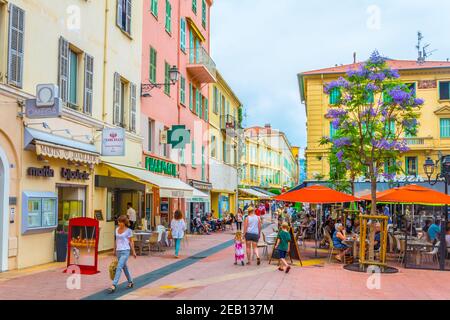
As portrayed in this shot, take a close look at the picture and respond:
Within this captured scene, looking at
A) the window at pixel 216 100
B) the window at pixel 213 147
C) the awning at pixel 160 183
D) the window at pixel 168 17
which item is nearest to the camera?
the awning at pixel 160 183

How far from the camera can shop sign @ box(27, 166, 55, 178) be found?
466 inches

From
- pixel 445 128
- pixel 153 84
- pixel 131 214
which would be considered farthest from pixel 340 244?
pixel 445 128

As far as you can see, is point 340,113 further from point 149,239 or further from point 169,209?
point 169,209

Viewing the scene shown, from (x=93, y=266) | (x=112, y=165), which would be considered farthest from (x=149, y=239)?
A: (x=93, y=266)

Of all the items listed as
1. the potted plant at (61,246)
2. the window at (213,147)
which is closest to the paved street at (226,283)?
the potted plant at (61,246)

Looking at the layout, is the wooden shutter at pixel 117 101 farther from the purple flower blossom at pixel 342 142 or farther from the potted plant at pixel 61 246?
the purple flower blossom at pixel 342 142

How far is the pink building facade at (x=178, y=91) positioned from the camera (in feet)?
68.2

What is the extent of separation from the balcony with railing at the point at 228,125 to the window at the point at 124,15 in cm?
1761

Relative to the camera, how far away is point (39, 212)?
12.1 m

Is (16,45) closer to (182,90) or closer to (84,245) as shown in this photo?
(84,245)

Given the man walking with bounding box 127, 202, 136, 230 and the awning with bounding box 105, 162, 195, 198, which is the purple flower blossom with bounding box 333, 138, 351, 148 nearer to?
the awning with bounding box 105, 162, 195, 198

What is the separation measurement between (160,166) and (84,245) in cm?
1144

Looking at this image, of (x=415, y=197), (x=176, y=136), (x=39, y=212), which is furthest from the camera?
(x=176, y=136)

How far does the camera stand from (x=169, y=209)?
23844mm
